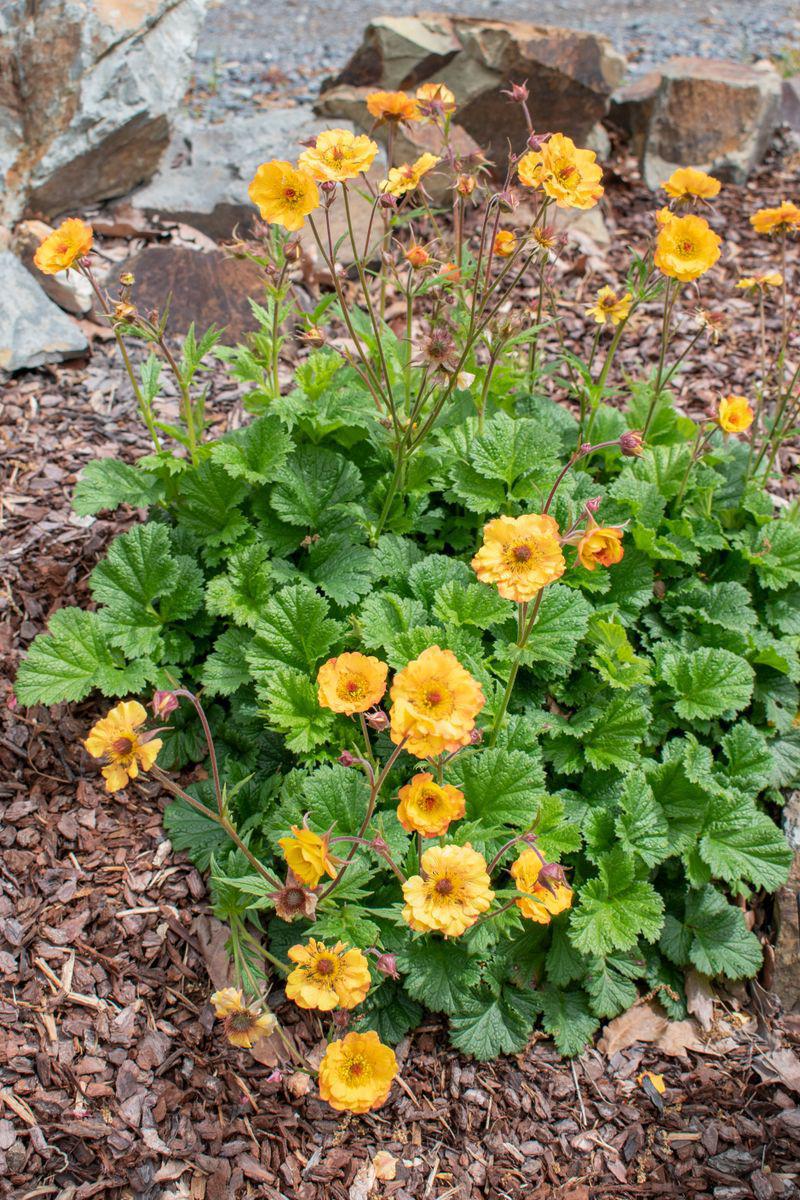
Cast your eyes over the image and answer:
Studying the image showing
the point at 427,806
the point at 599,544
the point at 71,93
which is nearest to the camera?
the point at 427,806

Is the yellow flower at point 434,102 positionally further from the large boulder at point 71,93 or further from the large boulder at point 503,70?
the large boulder at point 503,70

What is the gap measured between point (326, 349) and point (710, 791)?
2.23m

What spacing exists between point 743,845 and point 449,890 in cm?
123

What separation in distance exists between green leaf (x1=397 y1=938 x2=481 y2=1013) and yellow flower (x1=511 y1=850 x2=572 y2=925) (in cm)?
34

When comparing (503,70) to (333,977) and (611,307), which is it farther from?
(333,977)

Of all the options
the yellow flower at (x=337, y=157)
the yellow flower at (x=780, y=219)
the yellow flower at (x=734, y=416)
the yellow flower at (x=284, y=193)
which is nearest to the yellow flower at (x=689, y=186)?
the yellow flower at (x=780, y=219)

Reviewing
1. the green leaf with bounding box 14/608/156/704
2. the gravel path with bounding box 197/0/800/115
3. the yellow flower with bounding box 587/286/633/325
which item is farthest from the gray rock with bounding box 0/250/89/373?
the gravel path with bounding box 197/0/800/115

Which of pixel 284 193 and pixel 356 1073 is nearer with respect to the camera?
pixel 356 1073

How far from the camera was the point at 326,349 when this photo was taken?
148 inches

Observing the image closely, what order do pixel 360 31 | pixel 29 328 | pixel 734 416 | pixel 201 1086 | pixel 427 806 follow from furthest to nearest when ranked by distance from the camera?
pixel 360 31
pixel 29 328
pixel 734 416
pixel 201 1086
pixel 427 806

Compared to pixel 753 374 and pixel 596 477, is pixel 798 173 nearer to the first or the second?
pixel 753 374

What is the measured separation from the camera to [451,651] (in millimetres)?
2512

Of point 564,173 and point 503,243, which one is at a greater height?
point 564,173

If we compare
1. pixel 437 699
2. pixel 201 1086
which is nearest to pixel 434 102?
pixel 437 699
